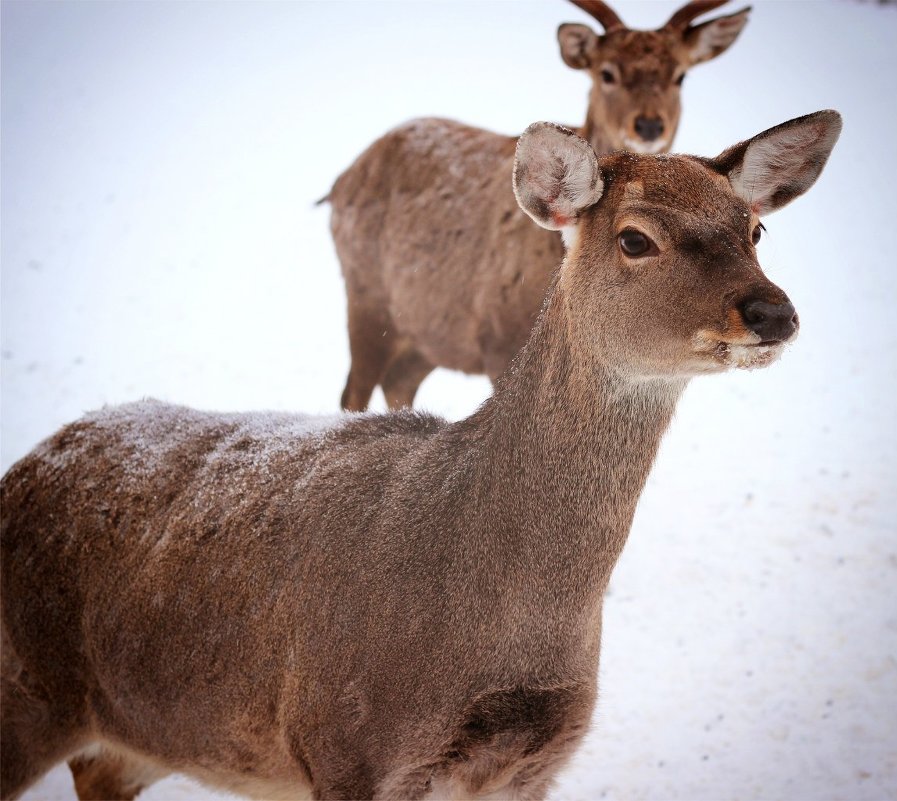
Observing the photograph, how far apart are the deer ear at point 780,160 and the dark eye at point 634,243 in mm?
363

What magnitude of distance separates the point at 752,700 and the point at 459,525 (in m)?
2.67

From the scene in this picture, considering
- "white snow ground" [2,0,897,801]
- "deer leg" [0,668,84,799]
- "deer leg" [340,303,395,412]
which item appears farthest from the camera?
"deer leg" [340,303,395,412]

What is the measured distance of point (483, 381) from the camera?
333 inches

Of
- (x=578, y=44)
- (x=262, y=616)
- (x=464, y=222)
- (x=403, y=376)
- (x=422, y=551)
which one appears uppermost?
(x=578, y=44)

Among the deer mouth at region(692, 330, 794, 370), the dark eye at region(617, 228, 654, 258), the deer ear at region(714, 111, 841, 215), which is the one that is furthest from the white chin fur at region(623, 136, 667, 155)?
the deer mouth at region(692, 330, 794, 370)

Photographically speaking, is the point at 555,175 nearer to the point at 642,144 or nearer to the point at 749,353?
the point at 749,353

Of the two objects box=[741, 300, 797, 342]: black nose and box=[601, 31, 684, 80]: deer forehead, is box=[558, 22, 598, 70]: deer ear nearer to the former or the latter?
box=[601, 31, 684, 80]: deer forehead

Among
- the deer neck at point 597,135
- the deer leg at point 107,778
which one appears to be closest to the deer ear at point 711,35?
the deer neck at point 597,135

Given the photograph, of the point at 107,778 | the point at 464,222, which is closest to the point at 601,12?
the point at 464,222

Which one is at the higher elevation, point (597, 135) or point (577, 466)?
point (597, 135)

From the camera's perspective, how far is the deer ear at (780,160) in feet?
9.25

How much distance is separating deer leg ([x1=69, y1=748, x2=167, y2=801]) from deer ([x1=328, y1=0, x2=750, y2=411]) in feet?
8.90

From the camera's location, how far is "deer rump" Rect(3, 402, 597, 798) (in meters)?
2.62

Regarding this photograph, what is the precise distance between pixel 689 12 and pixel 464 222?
171 cm
